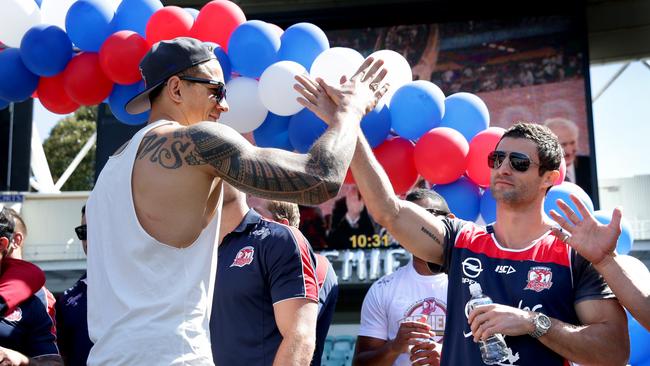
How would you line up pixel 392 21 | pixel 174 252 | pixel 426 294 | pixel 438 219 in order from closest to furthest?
pixel 174 252, pixel 438 219, pixel 426 294, pixel 392 21

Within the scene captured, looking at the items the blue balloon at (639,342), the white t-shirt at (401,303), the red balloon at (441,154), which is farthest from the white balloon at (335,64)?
the blue balloon at (639,342)

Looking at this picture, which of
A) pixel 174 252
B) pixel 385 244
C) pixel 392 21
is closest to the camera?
pixel 174 252

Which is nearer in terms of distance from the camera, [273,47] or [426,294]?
[426,294]

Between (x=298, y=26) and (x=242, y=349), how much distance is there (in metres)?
2.36

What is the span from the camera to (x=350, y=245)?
37.0 feet

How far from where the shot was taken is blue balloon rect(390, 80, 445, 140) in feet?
16.6

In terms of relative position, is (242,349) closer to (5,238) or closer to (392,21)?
(5,238)

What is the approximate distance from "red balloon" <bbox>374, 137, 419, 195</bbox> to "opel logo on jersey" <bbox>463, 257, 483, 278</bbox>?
186 cm

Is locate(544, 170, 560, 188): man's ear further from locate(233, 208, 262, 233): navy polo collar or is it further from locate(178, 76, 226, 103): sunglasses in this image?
locate(178, 76, 226, 103): sunglasses

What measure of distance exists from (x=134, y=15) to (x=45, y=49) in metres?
0.62

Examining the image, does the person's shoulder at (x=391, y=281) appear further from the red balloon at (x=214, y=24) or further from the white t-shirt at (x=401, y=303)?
the red balloon at (x=214, y=24)

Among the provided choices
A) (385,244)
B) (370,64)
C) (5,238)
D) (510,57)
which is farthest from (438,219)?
(510,57)

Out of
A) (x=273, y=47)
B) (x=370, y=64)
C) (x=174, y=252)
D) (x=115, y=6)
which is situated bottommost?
(x=174, y=252)

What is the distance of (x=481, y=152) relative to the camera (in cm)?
495
